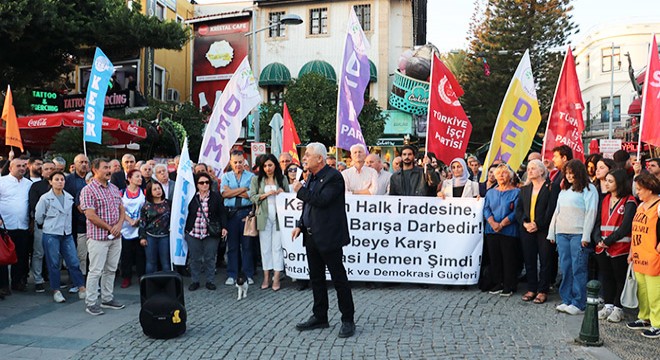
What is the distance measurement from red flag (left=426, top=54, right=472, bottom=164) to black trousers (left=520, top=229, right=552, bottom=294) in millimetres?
1693

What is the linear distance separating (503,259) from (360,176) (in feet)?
7.40

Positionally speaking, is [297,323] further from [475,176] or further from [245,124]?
[245,124]

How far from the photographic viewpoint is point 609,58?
54.9 m

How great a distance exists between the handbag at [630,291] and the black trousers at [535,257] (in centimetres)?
106

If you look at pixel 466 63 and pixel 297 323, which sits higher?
pixel 466 63

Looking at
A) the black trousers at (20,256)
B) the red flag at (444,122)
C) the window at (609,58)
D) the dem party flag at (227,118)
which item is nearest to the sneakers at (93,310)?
the black trousers at (20,256)

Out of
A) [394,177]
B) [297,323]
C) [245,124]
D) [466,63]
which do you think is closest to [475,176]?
[394,177]

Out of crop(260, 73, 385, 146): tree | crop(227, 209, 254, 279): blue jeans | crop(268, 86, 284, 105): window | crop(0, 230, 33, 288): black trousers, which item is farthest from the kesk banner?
crop(268, 86, 284, 105): window

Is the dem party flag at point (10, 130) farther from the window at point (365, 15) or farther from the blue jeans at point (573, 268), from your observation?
the window at point (365, 15)

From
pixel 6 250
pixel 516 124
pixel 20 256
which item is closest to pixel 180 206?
pixel 6 250

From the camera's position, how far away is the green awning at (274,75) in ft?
109

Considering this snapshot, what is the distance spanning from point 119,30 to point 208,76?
56.4ft

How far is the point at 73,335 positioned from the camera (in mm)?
5844

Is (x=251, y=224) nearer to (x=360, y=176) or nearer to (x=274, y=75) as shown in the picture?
(x=360, y=176)
